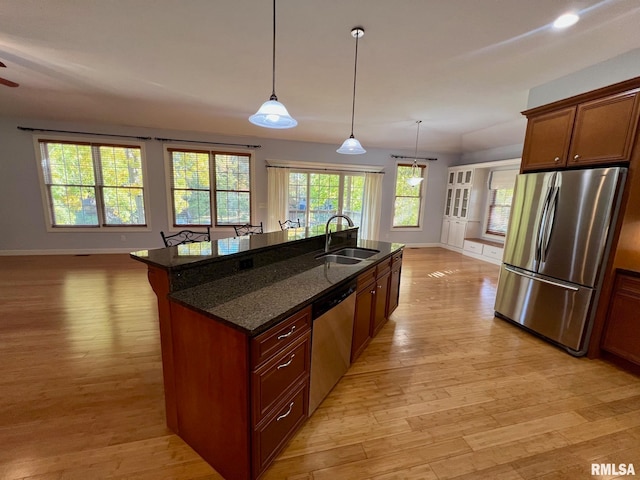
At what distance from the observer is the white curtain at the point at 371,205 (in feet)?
22.0

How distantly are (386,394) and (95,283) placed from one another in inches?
173

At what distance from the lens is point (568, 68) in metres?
2.87

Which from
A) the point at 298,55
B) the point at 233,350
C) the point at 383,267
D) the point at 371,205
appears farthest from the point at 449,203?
the point at 233,350

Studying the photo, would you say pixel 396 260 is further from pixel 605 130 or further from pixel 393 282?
pixel 605 130

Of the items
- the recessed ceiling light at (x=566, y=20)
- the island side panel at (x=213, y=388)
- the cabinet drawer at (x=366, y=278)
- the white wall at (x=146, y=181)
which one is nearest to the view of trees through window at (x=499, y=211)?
the white wall at (x=146, y=181)

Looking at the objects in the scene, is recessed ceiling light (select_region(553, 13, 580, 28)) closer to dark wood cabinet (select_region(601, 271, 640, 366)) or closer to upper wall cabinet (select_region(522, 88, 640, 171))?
upper wall cabinet (select_region(522, 88, 640, 171))

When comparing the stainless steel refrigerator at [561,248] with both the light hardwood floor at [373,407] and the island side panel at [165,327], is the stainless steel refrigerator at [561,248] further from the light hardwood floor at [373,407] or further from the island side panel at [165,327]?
the island side panel at [165,327]

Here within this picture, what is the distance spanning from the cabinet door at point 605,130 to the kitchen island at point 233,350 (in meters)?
2.57

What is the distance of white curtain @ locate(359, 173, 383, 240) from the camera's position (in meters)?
6.70

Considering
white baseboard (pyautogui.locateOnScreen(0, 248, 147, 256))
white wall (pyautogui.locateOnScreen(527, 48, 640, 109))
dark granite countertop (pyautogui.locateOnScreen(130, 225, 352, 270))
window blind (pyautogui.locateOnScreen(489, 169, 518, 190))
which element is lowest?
white baseboard (pyautogui.locateOnScreen(0, 248, 147, 256))

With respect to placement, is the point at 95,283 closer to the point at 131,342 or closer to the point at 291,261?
the point at 131,342

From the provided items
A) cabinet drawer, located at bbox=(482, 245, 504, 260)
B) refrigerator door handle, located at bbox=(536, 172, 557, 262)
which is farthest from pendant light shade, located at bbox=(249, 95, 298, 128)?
cabinet drawer, located at bbox=(482, 245, 504, 260)

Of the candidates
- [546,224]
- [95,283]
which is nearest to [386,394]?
[546,224]

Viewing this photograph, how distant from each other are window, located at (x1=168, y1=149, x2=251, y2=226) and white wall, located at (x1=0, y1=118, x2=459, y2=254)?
0.24 m
